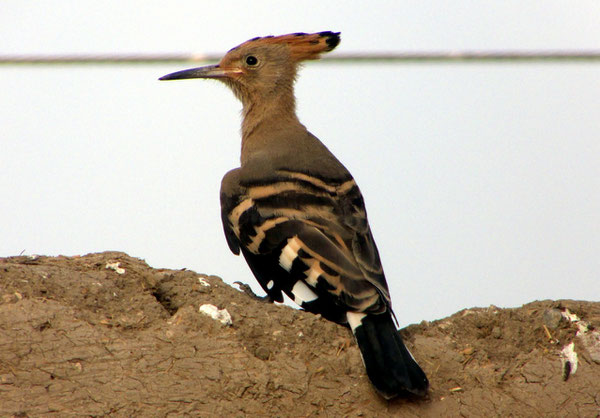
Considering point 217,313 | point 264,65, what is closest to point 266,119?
point 264,65

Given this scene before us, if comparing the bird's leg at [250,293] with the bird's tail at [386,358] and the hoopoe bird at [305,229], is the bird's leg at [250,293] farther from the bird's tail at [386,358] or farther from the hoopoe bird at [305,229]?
the bird's tail at [386,358]

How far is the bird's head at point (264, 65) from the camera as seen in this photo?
5465mm

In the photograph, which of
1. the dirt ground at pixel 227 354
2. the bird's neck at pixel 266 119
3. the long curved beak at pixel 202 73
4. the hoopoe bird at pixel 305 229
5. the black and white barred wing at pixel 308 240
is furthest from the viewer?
the long curved beak at pixel 202 73

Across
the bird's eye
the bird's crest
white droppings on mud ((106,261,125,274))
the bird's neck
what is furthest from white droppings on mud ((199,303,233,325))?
the bird's crest

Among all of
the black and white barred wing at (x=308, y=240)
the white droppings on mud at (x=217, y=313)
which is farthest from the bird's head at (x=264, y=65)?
the white droppings on mud at (x=217, y=313)

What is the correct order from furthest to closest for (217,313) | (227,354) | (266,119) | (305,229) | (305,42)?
(305,42) < (266,119) < (305,229) < (217,313) < (227,354)

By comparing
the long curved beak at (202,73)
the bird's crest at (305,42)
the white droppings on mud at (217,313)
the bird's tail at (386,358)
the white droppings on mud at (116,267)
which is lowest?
the bird's tail at (386,358)

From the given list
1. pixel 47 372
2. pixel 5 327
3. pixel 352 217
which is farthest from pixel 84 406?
pixel 352 217

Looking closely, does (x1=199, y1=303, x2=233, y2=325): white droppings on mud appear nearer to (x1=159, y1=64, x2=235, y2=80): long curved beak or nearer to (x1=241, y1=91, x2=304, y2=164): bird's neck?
(x1=241, y1=91, x2=304, y2=164): bird's neck

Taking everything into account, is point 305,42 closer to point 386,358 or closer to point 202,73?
point 202,73

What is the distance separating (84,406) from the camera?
314cm

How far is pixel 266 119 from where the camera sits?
5.31m

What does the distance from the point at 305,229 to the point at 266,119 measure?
139 centimetres

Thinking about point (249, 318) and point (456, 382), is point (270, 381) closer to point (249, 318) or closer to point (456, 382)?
point (249, 318)
